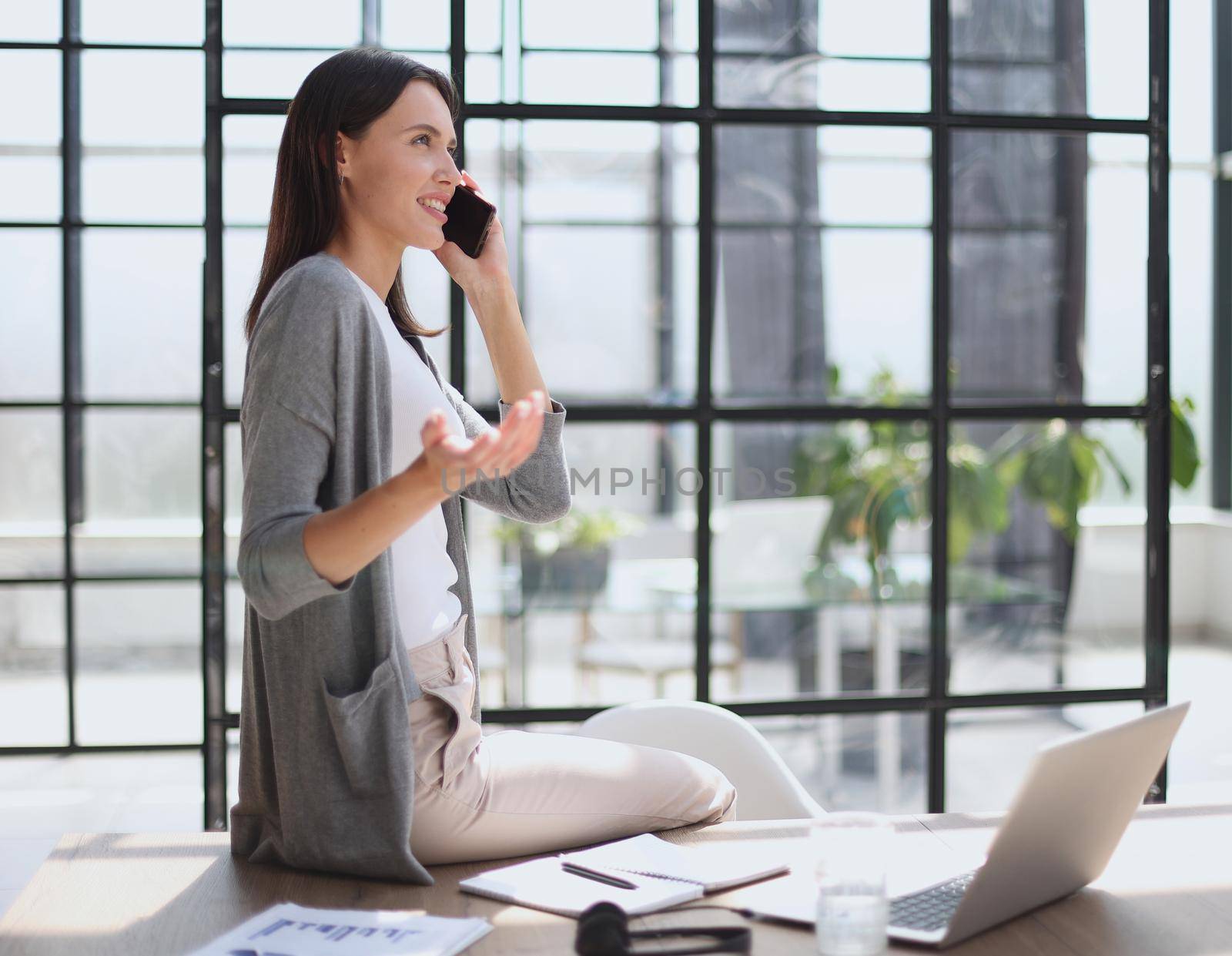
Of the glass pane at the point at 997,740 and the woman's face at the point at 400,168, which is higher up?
the woman's face at the point at 400,168

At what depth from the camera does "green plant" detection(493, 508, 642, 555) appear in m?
2.60

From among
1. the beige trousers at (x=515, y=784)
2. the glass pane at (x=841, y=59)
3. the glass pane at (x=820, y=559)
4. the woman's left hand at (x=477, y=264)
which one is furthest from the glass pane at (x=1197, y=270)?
the beige trousers at (x=515, y=784)

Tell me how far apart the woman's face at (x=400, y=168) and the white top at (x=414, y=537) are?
98 mm

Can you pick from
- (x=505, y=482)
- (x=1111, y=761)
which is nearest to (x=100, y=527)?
(x=505, y=482)

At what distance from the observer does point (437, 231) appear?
1668 millimetres

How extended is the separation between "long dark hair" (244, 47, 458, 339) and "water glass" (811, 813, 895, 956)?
942 millimetres

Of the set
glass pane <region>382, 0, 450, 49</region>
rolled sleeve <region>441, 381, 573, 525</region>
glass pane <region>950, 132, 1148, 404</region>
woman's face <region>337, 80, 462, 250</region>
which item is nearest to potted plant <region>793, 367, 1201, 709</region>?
glass pane <region>950, 132, 1148, 404</region>

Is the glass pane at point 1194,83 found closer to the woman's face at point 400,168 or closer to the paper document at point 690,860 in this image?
the woman's face at point 400,168

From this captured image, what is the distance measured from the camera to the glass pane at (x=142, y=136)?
4.25 m

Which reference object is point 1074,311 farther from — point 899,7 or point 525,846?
point 525,846

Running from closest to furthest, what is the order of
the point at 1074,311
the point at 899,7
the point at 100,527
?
the point at 899,7 < the point at 1074,311 < the point at 100,527

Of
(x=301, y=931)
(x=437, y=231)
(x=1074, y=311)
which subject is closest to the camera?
(x=301, y=931)

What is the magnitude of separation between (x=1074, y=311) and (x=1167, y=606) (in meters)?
0.64

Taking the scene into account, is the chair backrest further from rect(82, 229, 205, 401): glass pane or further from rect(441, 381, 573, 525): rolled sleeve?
rect(82, 229, 205, 401): glass pane
